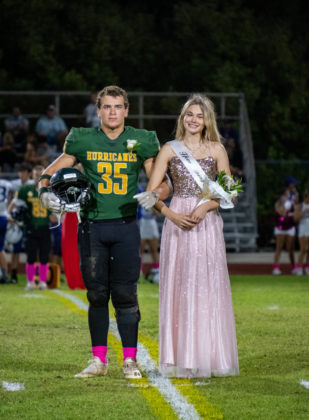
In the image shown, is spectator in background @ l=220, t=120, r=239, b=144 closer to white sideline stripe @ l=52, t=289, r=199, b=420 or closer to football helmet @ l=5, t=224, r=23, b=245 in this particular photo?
football helmet @ l=5, t=224, r=23, b=245

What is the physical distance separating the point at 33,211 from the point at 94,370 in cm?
902

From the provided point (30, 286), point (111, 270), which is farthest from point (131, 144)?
point (30, 286)

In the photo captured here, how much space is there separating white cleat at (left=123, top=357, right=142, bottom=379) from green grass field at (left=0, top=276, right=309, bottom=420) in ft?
0.27

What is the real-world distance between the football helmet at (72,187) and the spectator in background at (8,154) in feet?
59.6

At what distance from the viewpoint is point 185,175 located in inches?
287

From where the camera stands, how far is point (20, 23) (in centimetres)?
3366

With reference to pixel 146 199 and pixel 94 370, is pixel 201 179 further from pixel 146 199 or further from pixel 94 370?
pixel 94 370

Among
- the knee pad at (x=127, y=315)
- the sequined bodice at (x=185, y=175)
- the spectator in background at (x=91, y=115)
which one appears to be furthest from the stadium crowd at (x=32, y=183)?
the knee pad at (x=127, y=315)

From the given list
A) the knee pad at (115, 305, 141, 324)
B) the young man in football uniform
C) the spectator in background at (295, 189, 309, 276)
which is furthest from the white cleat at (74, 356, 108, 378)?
the spectator in background at (295, 189, 309, 276)

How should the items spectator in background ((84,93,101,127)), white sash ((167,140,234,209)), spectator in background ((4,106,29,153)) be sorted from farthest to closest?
spectator in background ((4,106,29,153)) < spectator in background ((84,93,101,127)) < white sash ((167,140,234,209))

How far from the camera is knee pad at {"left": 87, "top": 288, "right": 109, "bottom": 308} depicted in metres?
7.07

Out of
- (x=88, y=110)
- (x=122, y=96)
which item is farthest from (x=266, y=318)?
(x=88, y=110)

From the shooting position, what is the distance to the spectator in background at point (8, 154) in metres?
24.9

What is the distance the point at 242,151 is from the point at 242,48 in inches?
380
